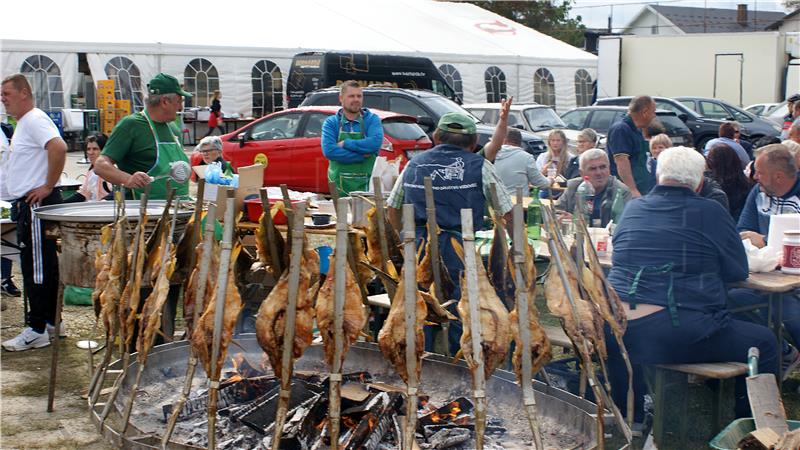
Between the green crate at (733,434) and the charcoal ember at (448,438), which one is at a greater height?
the green crate at (733,434)

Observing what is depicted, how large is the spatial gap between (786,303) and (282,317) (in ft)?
11.4

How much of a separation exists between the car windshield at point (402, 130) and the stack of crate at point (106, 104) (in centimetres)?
1043

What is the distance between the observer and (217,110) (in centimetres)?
2355

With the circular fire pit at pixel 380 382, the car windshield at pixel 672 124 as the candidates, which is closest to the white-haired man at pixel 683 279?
→ the circular fire pit at pixel 380 382

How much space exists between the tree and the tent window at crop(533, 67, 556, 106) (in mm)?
19271

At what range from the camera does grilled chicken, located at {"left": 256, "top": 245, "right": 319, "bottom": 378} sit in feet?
11.3

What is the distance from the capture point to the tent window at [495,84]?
27.0 metres

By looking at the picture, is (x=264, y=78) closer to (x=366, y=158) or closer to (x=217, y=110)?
(x=217, y=110)

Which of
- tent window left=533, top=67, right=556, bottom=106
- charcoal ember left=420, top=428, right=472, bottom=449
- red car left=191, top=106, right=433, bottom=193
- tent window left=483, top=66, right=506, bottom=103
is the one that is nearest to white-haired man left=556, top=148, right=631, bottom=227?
charcoal ember left=420, top=428, right=472, bottom=449

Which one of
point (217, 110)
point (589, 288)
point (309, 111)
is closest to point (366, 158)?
point (589, 288)

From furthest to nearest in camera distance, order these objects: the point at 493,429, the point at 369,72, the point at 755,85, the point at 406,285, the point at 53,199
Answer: the point at 755,85
the point at 369,72
the point at 53,199
the point at 493,429
the point at 406,285

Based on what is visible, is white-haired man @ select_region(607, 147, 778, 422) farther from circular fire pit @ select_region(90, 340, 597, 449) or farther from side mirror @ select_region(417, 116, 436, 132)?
side mirror @ select_region(417, 116, 436, 132)

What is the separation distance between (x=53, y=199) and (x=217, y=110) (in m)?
17.0

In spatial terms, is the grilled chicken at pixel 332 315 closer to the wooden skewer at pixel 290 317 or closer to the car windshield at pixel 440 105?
the wooden skewer at pixel 290 317
